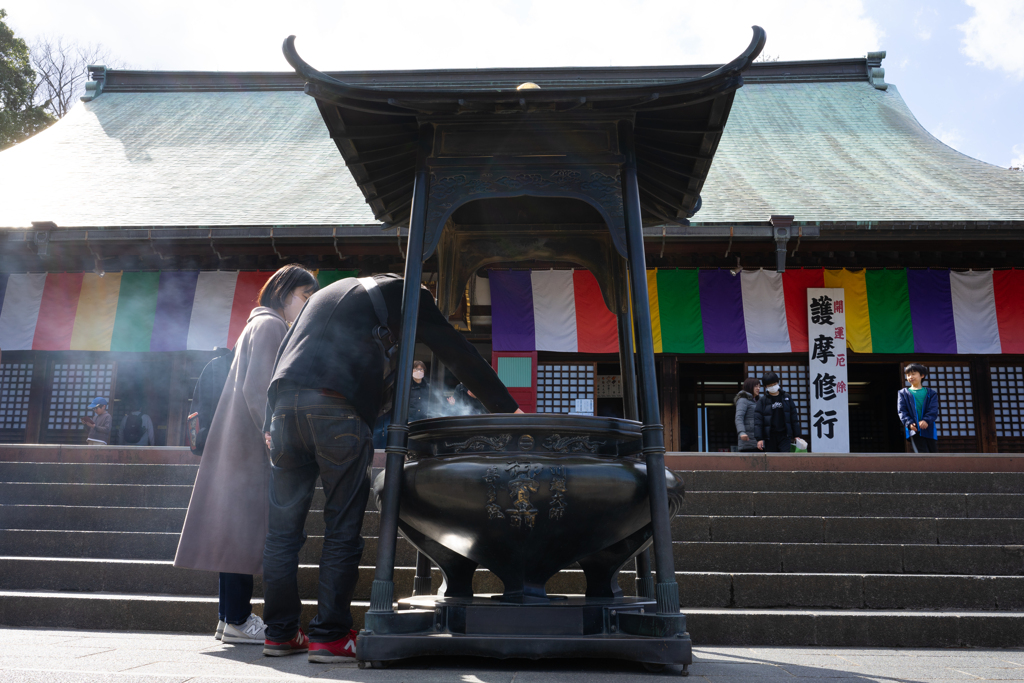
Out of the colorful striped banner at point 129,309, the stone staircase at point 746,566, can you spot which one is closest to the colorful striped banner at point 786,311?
the colorful striped banner at point 129,309

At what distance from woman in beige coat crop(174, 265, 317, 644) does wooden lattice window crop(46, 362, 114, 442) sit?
8531 millimetres

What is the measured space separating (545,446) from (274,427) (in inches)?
47.9

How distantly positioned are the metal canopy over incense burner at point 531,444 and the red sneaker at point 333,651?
0.18 metres

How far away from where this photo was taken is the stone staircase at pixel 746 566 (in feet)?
12.9

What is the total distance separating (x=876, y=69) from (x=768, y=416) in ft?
34.7

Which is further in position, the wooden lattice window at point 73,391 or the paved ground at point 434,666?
the wooden lattice window at point 73,391

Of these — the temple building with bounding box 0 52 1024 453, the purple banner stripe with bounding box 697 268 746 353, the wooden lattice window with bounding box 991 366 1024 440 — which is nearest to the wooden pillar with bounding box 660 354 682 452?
the temple building with bounding box 0 52 1024 453

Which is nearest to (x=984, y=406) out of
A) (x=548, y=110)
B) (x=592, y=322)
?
(x=592, y=322)

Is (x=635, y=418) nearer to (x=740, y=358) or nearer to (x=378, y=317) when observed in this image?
(x=378, y=317)

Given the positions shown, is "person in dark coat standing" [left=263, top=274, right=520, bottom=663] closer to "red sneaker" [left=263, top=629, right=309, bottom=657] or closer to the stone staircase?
"red sneaker" [left=263, top=629, right=309, bottom=657]

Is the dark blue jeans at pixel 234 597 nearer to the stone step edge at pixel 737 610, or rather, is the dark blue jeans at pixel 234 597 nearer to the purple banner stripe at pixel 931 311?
the stone step edge at pixel 737 610

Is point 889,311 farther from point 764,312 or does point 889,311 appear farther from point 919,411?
Answer: point 919,411

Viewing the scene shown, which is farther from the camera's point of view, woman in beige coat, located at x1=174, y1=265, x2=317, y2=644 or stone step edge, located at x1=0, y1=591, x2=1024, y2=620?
stone step edge, located at x1=0, y1=591, x2=1024, y2=620

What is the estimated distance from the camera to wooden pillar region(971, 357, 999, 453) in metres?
9.98
